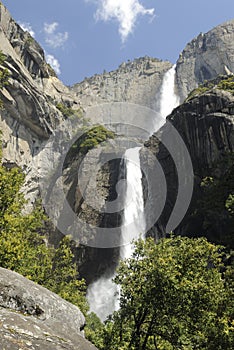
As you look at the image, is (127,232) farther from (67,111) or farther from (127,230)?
(67,111)

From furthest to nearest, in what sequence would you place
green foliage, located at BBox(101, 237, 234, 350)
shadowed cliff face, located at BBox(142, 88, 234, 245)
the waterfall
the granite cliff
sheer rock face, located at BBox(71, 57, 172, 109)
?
1. sheer rock face, located at BBox(71, 57, 172, 109)
2. the waterfall
3. the granite cliff
4. shadowed cliff face, located at BBox(142, 88, 234, 245)
5. green foliage, located at BBox(101, 237, 234, 350)

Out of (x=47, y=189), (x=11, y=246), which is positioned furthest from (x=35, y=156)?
(x=11, y=246)

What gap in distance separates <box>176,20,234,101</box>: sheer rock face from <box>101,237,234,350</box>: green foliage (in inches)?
3623

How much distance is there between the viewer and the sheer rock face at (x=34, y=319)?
5051 millimetres

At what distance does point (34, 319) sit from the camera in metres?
6.11

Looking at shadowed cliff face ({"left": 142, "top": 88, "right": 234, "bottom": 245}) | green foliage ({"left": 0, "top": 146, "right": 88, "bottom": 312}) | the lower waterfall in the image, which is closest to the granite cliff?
shadowed cliff face ({"left": 142, "top": 88, "right": 234, "bottom": 245})

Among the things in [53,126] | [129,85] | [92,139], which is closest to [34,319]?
[53,126]

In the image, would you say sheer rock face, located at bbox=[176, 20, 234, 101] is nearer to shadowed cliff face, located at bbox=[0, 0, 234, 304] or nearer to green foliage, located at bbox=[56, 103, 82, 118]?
green foliage, located at bbox=[56, 103, 82, 118]

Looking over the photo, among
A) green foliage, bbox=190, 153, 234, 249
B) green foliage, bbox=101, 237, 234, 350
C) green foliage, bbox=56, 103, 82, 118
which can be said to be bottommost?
green foliage, bbox=101, 237, 234, 350

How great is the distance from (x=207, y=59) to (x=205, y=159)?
78856 mm

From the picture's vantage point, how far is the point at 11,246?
1262cm

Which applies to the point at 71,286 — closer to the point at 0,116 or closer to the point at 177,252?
the point at 177,252

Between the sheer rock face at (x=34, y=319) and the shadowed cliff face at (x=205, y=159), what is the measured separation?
23837 millimetres

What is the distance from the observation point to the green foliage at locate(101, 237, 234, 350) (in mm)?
10188
